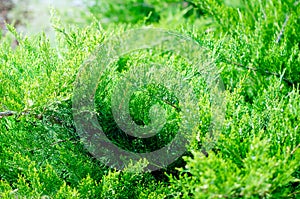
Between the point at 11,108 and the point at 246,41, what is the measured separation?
2.75ft

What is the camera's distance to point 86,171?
3.28 ft

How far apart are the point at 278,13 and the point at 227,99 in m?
0.79

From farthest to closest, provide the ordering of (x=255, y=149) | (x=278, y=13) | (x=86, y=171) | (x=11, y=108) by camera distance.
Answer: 1. (x=278, y=13)
2. (x=86, y=171)
3. (x=11, y=108)
4. (x=255, y=149)

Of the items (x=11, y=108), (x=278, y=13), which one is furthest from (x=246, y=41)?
(x=11, y=108)

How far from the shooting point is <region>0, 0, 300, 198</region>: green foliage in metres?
0.73

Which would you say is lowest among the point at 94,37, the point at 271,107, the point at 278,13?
the point at 271,107

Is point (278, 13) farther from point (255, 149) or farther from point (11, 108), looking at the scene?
point (11, 108)

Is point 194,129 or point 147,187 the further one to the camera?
point 147,187

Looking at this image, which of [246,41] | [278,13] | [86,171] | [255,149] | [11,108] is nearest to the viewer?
[255,149]

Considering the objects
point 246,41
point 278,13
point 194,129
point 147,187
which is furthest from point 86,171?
point 278,13

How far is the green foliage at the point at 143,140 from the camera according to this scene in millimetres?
A: 734

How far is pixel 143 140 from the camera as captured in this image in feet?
3.48

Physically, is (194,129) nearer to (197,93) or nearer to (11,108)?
(197,93)

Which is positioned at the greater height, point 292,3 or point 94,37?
point 292,3
